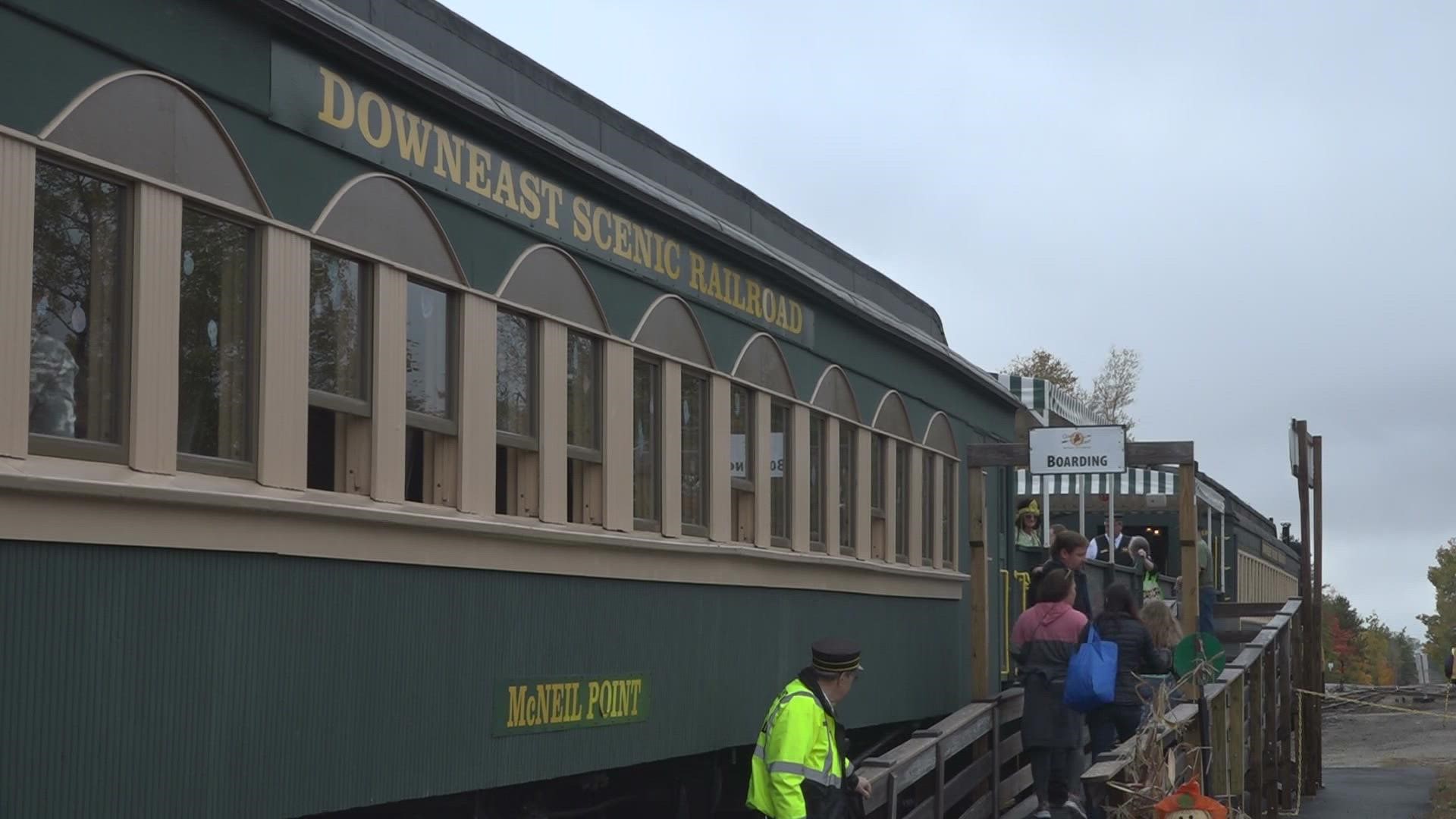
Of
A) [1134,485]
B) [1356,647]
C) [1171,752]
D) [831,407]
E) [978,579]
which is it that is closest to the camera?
[1171,752]

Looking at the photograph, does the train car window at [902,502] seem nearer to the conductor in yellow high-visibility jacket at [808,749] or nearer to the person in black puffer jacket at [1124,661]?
the person in black puffer jacket at [1124,661]

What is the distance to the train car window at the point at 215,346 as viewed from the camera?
5.30 metres

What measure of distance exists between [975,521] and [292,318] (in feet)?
25.2

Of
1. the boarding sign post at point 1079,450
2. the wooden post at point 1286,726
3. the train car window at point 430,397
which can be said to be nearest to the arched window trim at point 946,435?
the boarding sign post at point 1079,450

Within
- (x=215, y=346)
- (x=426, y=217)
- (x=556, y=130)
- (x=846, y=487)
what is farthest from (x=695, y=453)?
(x=215, y=346)

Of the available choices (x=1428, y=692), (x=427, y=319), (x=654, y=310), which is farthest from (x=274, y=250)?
(x=1428, y=692)

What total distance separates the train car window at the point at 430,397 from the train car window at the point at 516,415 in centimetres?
30

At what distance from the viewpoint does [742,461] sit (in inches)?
371

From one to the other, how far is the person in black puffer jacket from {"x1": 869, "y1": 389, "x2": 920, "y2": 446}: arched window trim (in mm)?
1977

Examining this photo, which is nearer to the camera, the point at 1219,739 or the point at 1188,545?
the point at 1219,739

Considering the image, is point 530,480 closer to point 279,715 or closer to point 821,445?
point 279,715

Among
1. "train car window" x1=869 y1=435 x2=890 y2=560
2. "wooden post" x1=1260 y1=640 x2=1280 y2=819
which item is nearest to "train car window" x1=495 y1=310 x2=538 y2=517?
"train car window" x1=869 y1=435 x2=890 y2=560

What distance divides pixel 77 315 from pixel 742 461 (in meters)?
4.86

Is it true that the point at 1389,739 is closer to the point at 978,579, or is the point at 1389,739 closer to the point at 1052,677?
the point at 978,579
